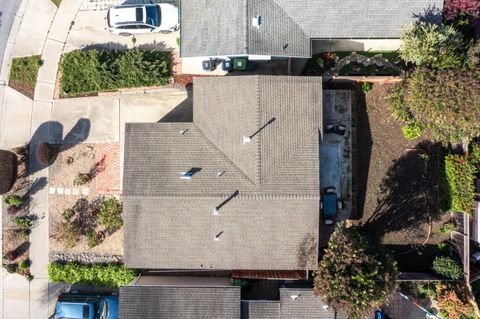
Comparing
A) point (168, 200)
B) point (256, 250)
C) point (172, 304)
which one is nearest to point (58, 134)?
point (168, 200)

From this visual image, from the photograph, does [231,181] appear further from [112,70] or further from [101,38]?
[101,38]

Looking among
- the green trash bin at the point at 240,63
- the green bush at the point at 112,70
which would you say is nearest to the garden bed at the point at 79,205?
the green bush at the point at 112,70

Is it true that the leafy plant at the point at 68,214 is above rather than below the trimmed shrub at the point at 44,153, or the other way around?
below

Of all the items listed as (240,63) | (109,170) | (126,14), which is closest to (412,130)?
(240,63)

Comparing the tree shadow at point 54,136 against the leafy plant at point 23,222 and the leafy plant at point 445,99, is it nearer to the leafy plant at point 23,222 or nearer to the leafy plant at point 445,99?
the leafy plant at point 23,222

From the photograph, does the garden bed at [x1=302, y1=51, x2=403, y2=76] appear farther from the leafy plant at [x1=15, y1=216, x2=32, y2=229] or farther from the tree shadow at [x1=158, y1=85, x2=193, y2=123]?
the leafy plant at [x1=15, y1=216, x2=32, y2=229]

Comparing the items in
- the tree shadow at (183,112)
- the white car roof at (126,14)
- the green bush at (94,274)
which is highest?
the white car roof at (126,14)
